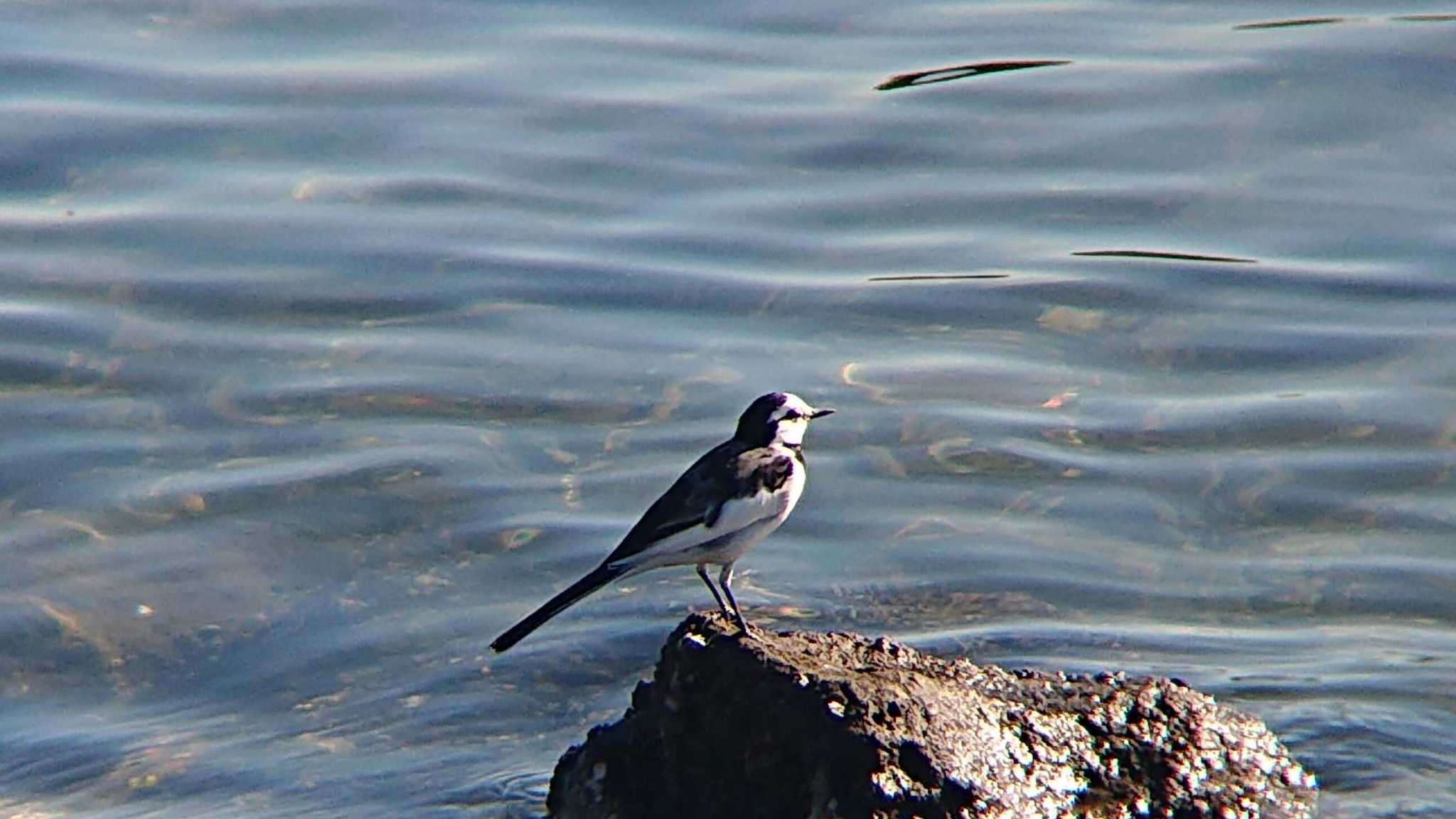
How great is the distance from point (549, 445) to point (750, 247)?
2.69 metres

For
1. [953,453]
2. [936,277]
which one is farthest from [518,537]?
[936,277]

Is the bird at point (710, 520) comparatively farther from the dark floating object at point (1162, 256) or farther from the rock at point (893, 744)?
the dark floating object at point (1162, 256)

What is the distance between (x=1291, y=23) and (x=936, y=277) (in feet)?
15.4

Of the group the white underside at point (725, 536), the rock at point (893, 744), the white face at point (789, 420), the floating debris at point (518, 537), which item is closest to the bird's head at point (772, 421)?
the white face at point (789, 420)

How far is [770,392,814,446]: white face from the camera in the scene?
878 centimetres

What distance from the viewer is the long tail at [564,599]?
8.20m

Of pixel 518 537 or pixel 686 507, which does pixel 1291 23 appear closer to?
pixel 518 537

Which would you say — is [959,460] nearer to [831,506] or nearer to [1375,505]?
[831,506]

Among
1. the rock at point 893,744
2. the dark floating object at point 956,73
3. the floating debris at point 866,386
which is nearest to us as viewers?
the rock at point 893,744

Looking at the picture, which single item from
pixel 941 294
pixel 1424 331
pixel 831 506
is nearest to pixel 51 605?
pixel 831 506

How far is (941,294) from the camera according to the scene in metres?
13.6

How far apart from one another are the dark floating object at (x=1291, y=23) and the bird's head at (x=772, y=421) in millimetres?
9253

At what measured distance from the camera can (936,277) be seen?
45.3ft

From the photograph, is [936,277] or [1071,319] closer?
[1071,319]
